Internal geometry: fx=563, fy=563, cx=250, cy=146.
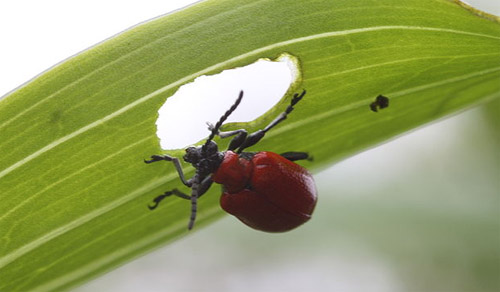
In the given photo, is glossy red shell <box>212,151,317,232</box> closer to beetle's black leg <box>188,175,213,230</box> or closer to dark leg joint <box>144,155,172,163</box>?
beetle's black leg <box>188,175,213,230</box>

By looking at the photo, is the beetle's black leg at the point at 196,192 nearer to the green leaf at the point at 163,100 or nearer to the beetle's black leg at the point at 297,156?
the green leaf at the point at 163,100

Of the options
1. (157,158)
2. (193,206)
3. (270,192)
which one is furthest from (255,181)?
(157,158)

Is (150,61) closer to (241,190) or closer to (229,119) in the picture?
(229,119)

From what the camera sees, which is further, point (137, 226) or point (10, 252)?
point (137, 226)

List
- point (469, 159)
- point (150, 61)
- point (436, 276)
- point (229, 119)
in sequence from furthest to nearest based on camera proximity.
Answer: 1. point (436, 276)
2. point (469, 159)
3. point (229, 119)
4. point (150, 61)

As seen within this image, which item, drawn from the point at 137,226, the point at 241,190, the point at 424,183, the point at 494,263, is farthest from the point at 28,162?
the point at 494,263

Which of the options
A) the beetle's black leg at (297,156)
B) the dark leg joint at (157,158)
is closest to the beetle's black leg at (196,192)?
the dark leg joint at (157,158)

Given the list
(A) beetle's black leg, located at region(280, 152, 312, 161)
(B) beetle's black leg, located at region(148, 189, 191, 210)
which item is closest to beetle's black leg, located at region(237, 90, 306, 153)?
(A) beetle's black leg, located at region(280, 152, 312, 161)
